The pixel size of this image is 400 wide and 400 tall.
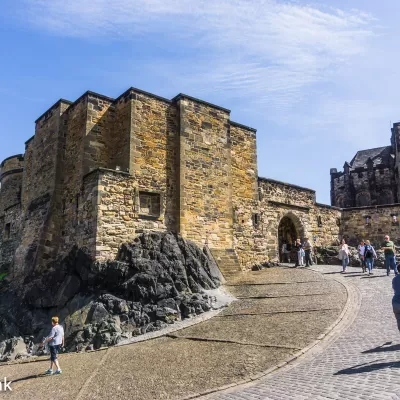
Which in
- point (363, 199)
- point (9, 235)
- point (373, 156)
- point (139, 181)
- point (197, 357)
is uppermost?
point (373, 156)

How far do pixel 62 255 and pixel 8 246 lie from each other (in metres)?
6.76

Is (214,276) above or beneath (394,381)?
above

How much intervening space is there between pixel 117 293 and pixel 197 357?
18.2 feet

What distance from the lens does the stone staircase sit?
16.4 m

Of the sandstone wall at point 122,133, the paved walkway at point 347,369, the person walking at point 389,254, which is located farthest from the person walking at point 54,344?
the person walking at point 389,254

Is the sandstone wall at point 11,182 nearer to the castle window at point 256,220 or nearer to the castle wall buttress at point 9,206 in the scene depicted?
the castle wall buttress at point 9,206

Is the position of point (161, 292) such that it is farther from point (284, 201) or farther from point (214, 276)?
point (284, 201)

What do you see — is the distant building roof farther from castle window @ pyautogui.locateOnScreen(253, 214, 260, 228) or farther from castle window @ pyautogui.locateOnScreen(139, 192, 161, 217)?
castle window @ pyautogui.locateOnScreen(139, 192, 161, 217)

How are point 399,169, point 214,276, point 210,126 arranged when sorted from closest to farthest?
point 214,276 → point 210,126 → point 399,169

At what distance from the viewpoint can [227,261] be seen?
16.8 m

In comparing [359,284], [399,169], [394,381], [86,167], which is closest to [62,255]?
[86,167]

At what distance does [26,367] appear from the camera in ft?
32.4

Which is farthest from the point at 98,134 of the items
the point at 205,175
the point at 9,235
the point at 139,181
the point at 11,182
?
the point at 11,182

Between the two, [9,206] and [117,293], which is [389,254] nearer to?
[117,293]
